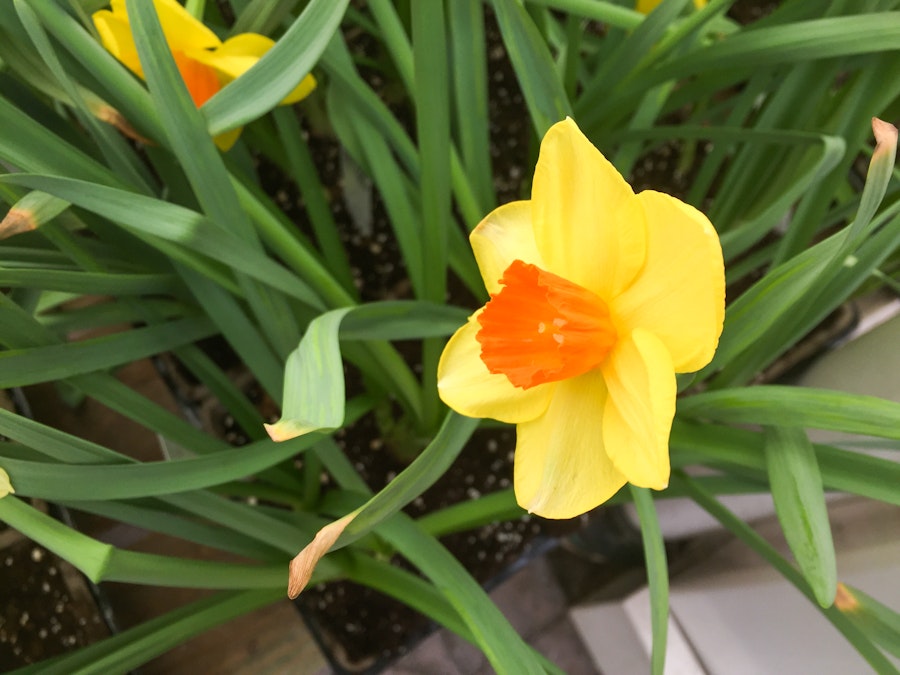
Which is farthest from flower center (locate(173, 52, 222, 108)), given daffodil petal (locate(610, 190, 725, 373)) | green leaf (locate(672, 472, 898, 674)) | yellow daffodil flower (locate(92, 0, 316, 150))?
green leaf (locate(672, 472, 898, 674))

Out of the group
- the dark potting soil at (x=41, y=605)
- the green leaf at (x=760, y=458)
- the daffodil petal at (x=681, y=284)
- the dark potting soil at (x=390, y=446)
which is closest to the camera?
the daffodil petal at (x=681, y=284)

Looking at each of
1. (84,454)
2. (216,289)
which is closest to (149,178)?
(216,289)

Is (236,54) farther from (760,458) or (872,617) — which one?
(872,617)

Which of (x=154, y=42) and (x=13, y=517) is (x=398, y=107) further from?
(x=13, y=517)

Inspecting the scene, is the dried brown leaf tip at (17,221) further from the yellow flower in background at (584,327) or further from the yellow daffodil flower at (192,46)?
the yellow flower in background at (584,327)

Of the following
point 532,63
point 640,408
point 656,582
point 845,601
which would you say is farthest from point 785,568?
point 532,63

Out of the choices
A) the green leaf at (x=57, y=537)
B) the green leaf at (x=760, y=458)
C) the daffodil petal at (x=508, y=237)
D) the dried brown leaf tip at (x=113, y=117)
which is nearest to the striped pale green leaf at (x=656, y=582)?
the green leaf at (x=760, y=458)

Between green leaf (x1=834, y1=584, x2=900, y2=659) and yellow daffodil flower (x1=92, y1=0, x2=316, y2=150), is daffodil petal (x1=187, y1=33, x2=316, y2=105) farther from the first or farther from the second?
green leaf (x1=834, y1=584, x2=900, y2=659)
